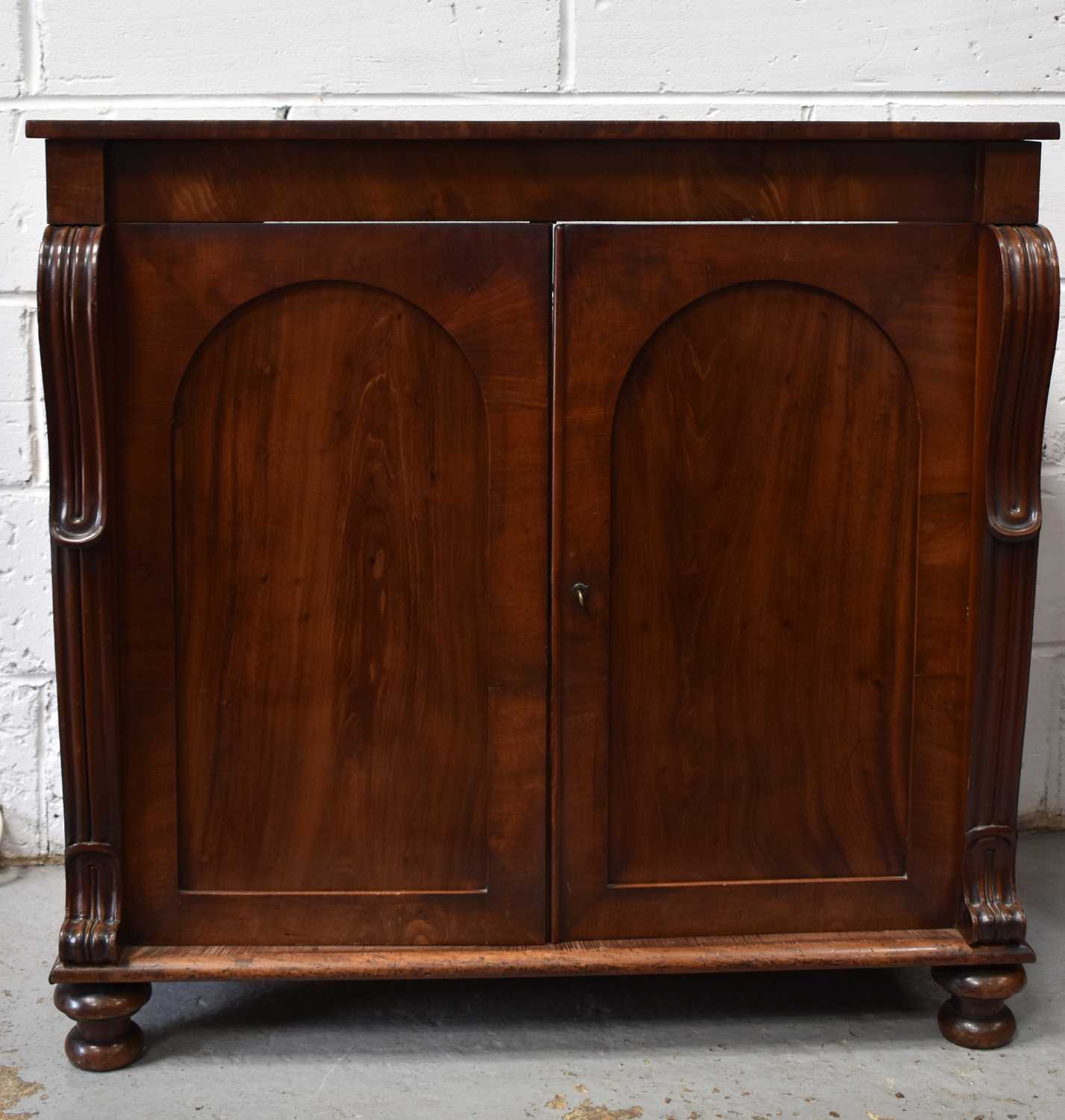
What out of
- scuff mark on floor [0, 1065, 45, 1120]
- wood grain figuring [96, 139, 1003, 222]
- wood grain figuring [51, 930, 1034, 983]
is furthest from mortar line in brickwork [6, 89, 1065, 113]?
scuff mark on floor [0, 1065, 45, 1120]

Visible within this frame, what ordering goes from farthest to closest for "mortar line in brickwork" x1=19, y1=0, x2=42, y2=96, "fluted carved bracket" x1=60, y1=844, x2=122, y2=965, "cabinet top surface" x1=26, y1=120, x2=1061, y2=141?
"mortar line in brickwork" x1=19, y1=0, x2=42, y2=96
"fluted carved bracket" x1=60, y1=844, x2=122, y2=965
"cabinet top surface" x1=26, y1=120, x2=1061, y2=141

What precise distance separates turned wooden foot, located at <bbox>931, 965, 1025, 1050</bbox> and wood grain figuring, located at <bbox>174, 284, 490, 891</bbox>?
69 cm

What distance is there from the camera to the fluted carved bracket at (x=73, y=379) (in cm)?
160

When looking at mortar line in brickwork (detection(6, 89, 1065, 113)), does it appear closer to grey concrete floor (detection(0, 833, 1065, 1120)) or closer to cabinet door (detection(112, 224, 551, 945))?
cabinet door (detection(112, 224, 551, 945))

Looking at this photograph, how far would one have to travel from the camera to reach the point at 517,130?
62.9 inches

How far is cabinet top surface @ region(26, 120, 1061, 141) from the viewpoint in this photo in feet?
5.20

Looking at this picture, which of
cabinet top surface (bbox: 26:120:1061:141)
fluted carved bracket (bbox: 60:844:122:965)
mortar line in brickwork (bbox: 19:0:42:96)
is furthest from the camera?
mortar line in brickwork (bbox: 19:0:42:96)

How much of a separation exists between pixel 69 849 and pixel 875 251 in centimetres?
133

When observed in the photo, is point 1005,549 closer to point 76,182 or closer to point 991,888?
point 991,888

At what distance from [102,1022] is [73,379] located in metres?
0.87

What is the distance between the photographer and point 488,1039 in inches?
71.8

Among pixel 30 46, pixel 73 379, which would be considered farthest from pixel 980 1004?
pixel 30 46

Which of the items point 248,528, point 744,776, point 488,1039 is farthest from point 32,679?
point 744,776

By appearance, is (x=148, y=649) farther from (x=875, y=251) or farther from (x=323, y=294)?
(x=875, y=251)
